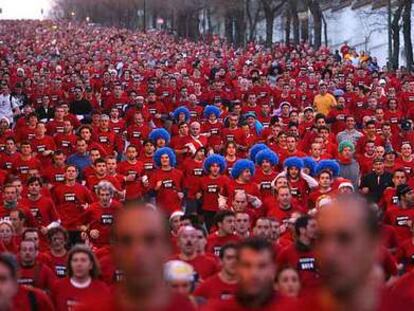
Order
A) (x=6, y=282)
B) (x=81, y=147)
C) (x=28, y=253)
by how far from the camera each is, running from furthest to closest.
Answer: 1. (x=81, y=147)
2. (x=28, y=253)
3. (x=6, y=282)

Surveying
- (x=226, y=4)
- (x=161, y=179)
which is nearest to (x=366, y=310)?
(x=161, y=179)

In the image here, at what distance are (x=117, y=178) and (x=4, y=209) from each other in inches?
102

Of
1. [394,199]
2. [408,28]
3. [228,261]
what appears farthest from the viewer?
[408,28]

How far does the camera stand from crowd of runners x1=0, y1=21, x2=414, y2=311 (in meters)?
4.04

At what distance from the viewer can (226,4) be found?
6334 centimetres

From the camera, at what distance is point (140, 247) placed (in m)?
3.92

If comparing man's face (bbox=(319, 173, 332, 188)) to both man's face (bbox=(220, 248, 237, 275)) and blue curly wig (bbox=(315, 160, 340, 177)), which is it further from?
man's face (bbox=(220, 248, 237, 275))

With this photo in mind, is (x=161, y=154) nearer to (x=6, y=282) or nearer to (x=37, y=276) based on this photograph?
(x=37, y=276)

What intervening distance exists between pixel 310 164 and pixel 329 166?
40cm

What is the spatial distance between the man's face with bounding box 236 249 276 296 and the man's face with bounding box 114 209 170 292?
0.87m

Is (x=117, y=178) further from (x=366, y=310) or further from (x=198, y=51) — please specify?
(x=198, y=51)

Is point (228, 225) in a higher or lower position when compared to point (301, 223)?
lower

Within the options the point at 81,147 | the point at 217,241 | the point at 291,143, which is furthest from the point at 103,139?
the point at 217,241

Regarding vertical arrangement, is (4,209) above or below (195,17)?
below
